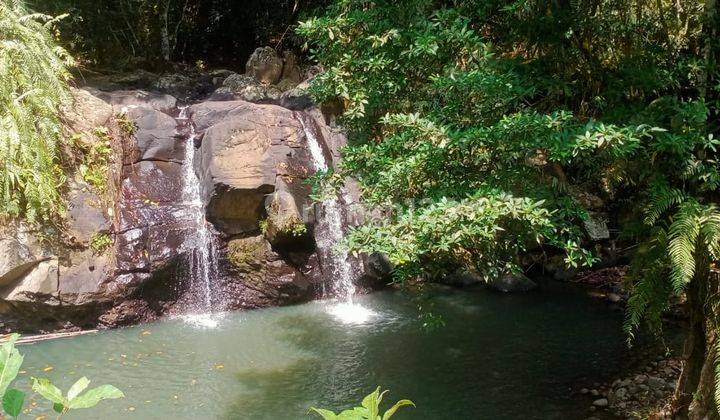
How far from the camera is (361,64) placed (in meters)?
4.61

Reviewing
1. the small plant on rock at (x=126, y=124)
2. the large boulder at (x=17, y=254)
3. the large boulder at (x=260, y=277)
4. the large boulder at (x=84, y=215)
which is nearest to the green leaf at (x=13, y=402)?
the large boulder at (x=17, y=254)

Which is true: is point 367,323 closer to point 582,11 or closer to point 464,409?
point 464,409

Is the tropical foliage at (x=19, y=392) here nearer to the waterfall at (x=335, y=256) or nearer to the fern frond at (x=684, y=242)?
the fern frond at (x=684, y=242)

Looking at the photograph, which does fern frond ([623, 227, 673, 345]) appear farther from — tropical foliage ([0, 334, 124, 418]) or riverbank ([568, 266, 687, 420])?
tropical foliage ([0, 334, 124, 418])

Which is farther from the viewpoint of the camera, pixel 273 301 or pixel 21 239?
pixel 273 301

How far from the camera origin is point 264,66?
13.2 m

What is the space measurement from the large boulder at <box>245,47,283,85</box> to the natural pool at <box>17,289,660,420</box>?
6750 millimetres

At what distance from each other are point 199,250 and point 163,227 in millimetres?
657

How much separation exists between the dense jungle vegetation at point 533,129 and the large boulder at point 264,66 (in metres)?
8.24

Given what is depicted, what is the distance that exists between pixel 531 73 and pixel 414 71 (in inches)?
37.5

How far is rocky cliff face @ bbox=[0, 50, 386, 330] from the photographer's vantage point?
24.1 ft

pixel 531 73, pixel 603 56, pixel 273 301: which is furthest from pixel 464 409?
pixel 273 301

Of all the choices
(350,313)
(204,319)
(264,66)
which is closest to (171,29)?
(264,66)

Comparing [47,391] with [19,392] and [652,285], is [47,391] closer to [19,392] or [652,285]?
[19,392]
